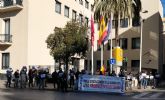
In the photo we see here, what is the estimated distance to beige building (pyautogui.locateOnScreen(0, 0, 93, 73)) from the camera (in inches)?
1542

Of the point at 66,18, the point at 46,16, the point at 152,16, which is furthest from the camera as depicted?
the point at 152,16

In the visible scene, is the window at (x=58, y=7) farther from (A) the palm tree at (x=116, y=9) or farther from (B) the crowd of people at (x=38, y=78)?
(B) the crowd of people at (x=38, y=78)

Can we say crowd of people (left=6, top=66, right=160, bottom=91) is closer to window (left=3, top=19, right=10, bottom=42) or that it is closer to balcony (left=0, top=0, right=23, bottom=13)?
window (left=3, top=19, right=10, bottom=42)

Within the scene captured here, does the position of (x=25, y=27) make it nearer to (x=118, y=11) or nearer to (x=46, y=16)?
(x=46, y=16)

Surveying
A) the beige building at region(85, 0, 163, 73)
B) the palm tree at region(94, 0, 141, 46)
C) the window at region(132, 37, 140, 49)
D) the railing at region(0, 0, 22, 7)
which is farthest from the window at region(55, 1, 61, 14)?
the window at region(132, 37, 140, 49)

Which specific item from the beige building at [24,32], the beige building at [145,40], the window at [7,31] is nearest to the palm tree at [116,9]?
the beige building at [24,32]

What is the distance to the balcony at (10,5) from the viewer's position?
39.2 metres

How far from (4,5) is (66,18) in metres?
9.21

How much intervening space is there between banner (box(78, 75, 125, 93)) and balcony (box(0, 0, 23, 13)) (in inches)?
540

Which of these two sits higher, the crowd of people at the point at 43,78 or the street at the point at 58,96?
the crowd of people at the point at 43,78

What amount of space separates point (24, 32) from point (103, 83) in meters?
13.7

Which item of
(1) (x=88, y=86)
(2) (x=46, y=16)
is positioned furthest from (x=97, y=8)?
(1) (x=88, y=86)

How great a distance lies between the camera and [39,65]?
40.0 metres

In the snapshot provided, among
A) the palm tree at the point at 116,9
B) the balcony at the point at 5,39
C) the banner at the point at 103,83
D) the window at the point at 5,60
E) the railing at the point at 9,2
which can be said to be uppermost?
the railing at the point at 9,2
